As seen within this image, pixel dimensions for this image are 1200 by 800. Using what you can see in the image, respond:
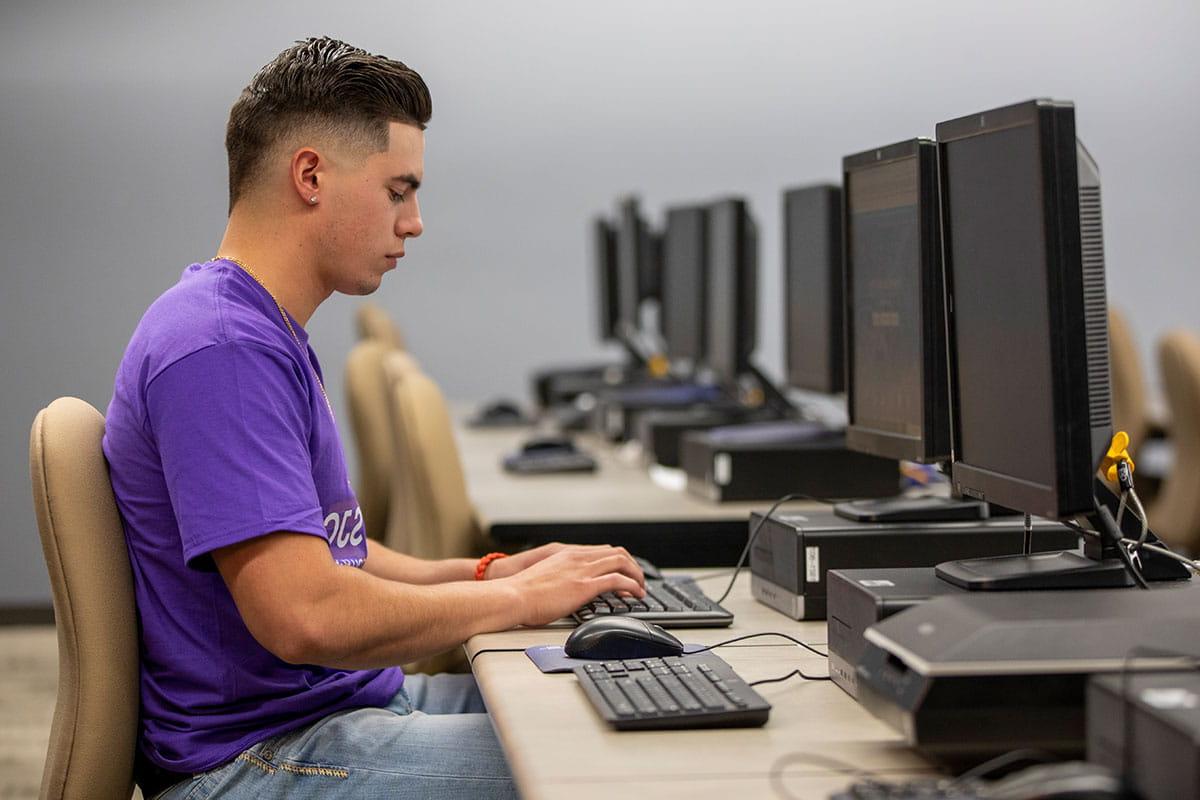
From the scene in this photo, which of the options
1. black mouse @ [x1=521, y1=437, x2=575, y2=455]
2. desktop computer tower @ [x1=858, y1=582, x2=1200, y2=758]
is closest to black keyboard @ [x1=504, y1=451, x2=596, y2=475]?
black mouse @ [x1=521, y1=437, x2=575, y2=455]

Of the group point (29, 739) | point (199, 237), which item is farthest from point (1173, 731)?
point (199, 237)

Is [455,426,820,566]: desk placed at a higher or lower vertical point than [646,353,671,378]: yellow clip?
lower

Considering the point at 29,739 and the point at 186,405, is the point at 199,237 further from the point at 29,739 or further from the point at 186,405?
the point at 186,405

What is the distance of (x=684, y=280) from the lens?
415 cm

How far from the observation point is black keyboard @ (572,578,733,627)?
1.81 m

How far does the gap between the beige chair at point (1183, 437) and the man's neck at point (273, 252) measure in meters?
2.87

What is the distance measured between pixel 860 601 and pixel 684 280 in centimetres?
278

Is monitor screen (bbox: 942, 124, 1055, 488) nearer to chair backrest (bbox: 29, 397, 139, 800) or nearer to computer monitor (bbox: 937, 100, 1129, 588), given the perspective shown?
computer monitor (bbox: 937, 100, 1129, 588)

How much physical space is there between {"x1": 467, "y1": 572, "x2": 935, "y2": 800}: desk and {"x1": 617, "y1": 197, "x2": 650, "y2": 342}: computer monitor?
10.8ft

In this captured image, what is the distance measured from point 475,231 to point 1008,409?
16.4 ft

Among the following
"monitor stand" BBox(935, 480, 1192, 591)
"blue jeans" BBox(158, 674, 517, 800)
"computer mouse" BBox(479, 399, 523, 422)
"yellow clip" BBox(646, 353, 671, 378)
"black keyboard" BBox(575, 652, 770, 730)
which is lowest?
"blue jeans" BBox(158, 674, 517, 800)

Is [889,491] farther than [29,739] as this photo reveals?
No

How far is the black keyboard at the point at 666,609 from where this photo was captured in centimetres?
181

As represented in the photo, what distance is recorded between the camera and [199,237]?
5.73m
